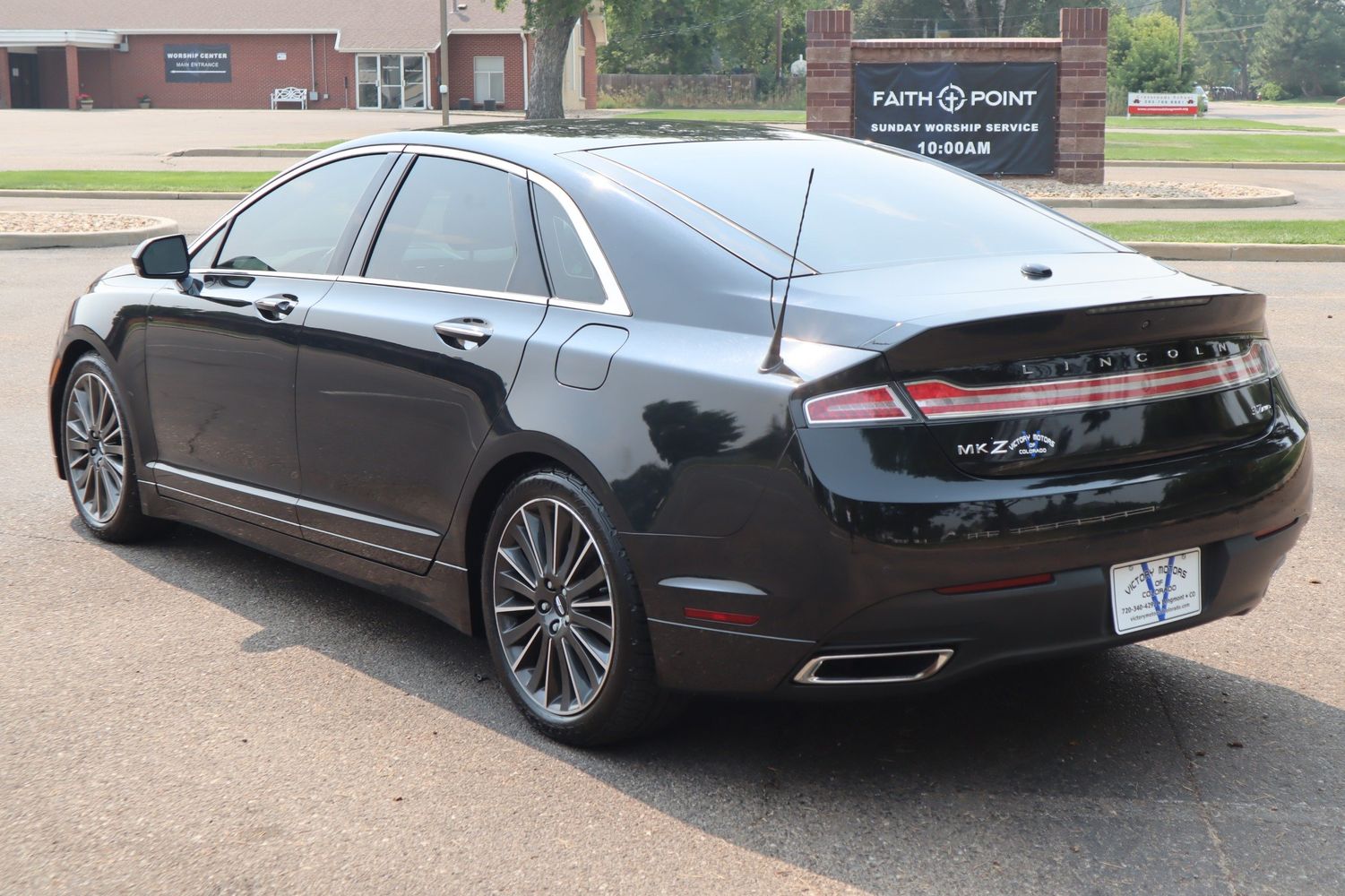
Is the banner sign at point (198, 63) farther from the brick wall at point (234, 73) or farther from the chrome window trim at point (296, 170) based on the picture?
the chrome window trim at point (296, 170)

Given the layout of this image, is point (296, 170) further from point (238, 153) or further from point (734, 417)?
point (238, 153)

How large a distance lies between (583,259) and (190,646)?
191 cm

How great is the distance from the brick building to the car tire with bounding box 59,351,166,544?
5850 centimetres

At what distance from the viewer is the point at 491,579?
4.19 metres

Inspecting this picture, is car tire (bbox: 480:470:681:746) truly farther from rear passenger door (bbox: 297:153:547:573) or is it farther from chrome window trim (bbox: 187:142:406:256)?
chrome window trim (bbox: 187:142:406:256)

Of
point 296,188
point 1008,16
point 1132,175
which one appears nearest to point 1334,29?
point 1008,16

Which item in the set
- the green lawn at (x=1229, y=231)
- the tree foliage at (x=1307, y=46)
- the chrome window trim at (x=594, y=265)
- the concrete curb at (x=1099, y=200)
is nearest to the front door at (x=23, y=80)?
the concrete curb at (x=1099, y=200)

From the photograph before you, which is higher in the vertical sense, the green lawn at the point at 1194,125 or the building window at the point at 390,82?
the building window at the point at 390,82

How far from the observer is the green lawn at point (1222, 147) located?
32062 millimetres

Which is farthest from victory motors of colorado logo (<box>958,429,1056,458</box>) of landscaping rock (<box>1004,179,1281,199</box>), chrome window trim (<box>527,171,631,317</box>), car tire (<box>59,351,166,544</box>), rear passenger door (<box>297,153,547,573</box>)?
landscaping rock (<box>1004,179,1281,199</box>)

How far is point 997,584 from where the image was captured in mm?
3396

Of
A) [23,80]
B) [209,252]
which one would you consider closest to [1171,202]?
[209,252]

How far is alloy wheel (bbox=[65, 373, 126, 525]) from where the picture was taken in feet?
19.3

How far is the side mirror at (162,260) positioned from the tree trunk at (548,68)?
130 ft
